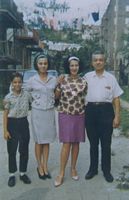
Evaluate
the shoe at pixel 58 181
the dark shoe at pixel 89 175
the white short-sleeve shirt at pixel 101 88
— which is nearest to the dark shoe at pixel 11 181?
the shoe at pixel 58 181

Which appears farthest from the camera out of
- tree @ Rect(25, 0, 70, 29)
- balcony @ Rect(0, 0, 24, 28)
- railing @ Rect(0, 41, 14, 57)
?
railing @ Rect(0, 41, 14, 57)

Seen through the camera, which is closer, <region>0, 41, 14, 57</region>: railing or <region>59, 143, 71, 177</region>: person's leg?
<region>59, 143, 71, 177</region>: person's leg

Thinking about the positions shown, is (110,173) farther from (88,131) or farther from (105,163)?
(88,131)

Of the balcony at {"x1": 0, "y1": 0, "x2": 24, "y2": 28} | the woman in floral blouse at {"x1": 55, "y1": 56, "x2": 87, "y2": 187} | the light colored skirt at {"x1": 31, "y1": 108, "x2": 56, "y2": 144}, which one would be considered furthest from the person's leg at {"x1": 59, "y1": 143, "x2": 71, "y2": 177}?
the balcony at {"x1": 0, "y1": 0, "x2": 24, "y2": 28}

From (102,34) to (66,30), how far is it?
5.66 ft

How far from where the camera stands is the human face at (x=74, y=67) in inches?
220

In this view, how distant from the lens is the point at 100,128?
578cm

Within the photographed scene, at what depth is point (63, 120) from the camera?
5.64 m

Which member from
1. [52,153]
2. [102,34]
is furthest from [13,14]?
[52,153]

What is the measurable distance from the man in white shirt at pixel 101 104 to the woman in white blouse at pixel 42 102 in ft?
1.50

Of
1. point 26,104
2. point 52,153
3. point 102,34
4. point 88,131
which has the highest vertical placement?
point 102,34

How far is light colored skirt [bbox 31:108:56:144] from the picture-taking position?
224 inches

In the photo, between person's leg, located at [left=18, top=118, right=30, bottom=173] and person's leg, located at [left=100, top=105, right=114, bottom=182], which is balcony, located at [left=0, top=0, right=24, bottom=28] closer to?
person's leg, located at [left=18, top=118, right=30, bottom=173]

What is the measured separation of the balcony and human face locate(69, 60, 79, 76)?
1845cm
